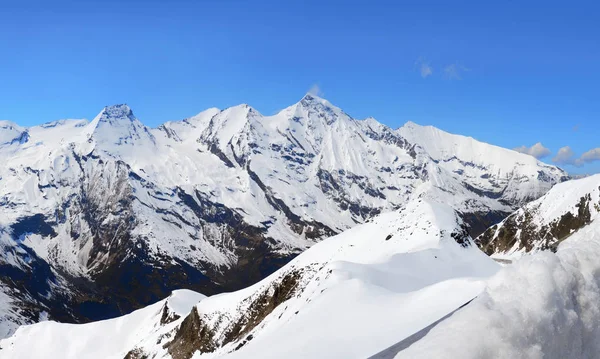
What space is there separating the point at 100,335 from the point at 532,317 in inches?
5100

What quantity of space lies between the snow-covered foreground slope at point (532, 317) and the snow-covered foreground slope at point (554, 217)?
16188cm

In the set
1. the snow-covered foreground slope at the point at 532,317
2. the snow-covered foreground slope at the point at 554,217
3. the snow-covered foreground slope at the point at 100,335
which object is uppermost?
the snow-covered foreground slope at the point at 100,335

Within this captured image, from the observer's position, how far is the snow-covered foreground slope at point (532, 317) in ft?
16.6

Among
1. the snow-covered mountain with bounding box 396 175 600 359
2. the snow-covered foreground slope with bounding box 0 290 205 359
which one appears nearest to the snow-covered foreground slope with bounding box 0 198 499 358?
the snow-covered foreground slope with bounding box 0 290 205 359

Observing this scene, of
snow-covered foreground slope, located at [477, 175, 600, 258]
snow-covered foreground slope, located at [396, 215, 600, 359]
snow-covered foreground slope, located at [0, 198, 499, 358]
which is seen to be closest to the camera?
snow-covered foreground slope, located at [396, 215, 600, 359]

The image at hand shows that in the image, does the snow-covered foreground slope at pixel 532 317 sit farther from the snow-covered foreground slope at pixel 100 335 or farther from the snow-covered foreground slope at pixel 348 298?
the snow-covered foreground slope at pixel 100 335

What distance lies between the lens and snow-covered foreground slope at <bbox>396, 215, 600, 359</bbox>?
507 centimetres

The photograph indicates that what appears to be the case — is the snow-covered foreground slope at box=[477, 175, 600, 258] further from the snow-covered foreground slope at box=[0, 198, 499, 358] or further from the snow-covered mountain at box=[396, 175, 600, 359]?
the snow-covered mountain at box=[396, 175, 600, 359]

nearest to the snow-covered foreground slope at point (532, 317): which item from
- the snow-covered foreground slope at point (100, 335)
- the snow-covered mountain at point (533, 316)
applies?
the snow-covered mountain at point (533, 316)

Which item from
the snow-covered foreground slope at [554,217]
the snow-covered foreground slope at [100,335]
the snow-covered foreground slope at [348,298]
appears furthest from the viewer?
the snow-covered foreground slope at [554,217]

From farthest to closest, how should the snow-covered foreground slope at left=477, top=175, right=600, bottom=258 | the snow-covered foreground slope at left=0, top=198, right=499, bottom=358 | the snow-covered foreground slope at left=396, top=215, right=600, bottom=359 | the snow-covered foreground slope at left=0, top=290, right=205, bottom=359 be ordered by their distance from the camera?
the snow-covered foreground slope at left=477, top=175, right=600, bottom=258 → the snow-covered foreground slope at left=0, top=290, right=205, bottom=359 → the snow-covered foreground slope at left=0, top=198, right=499, bottom=358 → the snow-covered foreground slope at left=396, top=215, right=600, bottom=359

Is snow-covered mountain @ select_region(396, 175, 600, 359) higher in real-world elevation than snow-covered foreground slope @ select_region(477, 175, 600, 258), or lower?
higher

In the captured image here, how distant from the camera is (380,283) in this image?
4450 centimetres

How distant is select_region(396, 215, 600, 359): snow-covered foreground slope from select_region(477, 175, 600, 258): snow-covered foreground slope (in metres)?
162
